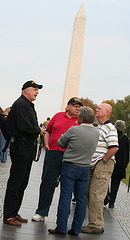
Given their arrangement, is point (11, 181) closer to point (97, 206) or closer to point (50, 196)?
point (50, 196)

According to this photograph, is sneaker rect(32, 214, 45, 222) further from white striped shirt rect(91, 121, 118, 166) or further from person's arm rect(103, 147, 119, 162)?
person's arm rect(103, 147, 119, 162)

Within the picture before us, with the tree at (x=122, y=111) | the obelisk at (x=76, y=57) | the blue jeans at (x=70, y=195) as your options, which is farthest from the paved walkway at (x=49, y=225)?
the tree at (x=122, y=111)

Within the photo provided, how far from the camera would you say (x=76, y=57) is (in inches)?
2532

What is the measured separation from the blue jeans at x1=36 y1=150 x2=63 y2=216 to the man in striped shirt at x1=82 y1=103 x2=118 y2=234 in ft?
2.12

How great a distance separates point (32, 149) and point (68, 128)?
2.32 feet

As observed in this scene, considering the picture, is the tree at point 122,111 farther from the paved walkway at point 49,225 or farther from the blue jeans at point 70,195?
the blue jeans at point 70,195

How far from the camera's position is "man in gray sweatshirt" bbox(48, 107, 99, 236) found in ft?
23.2

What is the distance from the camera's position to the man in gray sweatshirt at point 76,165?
7059 mm

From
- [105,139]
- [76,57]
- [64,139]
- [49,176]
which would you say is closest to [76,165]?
[64,139]

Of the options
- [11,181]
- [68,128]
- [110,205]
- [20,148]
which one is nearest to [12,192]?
[11,181]

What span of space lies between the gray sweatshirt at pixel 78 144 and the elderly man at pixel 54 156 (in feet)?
1.61

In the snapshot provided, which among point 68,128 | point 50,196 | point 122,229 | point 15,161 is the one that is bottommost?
point 122,229

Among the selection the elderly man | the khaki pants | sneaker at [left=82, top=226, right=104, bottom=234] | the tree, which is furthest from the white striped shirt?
the tree

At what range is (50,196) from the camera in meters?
7.75
